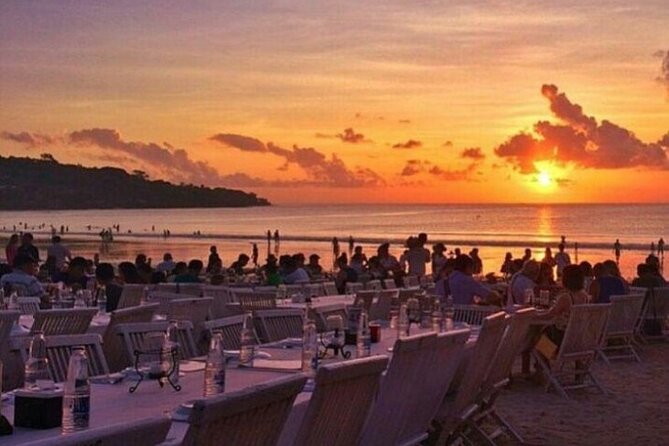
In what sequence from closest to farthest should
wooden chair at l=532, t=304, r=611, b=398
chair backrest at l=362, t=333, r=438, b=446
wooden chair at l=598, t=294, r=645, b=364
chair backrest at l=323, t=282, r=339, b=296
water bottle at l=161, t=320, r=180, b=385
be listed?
1. chair backrest at l=362, t=333, r=438, b=446
2. water bottle at l=161, t=320, r=180, b=385
3. wooden chair at l=532, t=304, r=611, b=398
4. wooden chair at l=598, t=294, r=645, b=364
5. chair backrest at l=323, t=282, r=339, b=296

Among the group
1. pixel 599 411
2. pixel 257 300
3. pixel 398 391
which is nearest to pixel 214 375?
pixel 398 391

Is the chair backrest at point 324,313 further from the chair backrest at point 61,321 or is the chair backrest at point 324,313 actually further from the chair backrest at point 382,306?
the chair backrest at point 61,321

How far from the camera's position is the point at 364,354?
246 inches

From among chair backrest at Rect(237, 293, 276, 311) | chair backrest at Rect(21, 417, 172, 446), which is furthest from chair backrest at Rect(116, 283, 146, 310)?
chair backrest at Rect(21, 417, 172, 446)

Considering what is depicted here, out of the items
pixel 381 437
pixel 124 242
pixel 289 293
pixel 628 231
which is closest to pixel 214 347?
pixel 381 437

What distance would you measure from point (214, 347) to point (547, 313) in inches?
229

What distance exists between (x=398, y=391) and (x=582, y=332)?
5682mm

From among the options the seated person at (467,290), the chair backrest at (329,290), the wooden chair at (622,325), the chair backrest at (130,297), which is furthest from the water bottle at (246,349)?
the chair backrest at (329,290)

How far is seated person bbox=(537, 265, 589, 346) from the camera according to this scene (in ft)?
33.6

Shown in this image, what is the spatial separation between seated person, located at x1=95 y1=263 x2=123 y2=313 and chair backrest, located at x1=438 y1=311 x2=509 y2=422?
196 inches

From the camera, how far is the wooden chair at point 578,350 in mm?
9820

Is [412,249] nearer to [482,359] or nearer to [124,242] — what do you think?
[482,359]

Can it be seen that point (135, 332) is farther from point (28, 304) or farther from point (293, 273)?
point (293, 273)

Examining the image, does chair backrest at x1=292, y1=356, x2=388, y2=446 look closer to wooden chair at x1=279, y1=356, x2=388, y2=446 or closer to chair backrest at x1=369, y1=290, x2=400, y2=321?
wooden chair at x1=279, y1=356, x2=388, y2=446
